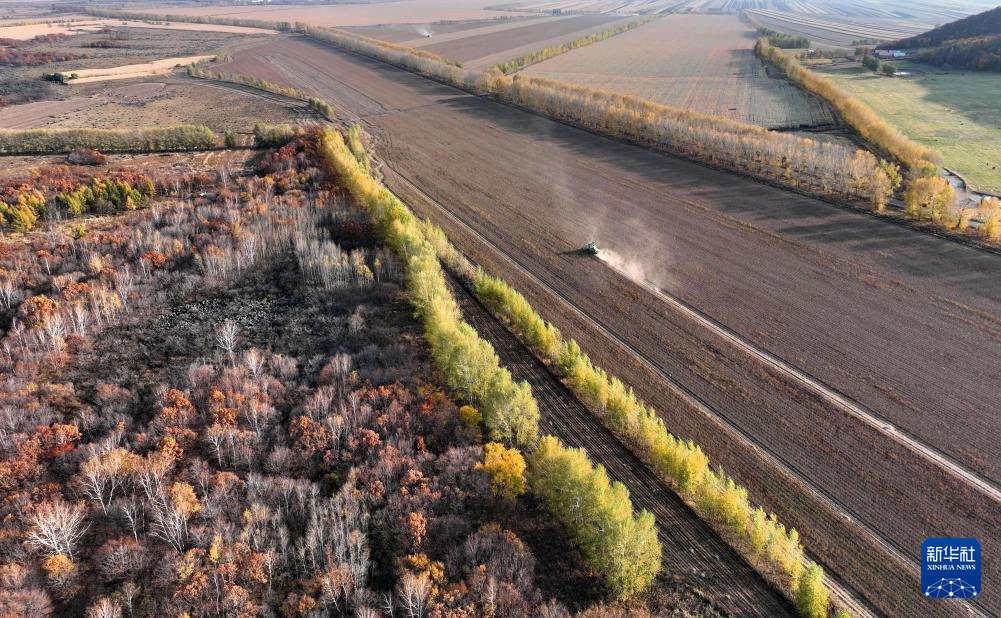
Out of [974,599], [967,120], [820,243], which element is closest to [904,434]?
[974,599]

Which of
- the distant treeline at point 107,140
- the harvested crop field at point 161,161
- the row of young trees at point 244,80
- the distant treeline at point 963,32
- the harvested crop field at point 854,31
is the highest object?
the harvested crop field at point 854,31

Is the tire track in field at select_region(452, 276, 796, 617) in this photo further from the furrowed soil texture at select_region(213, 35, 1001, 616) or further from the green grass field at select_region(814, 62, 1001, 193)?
the green grass field at select_region(814, 62, 1001, 193)

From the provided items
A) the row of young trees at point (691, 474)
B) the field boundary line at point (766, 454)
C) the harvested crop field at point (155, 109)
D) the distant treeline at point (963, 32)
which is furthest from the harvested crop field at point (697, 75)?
the row of young trees at point (691, 474)

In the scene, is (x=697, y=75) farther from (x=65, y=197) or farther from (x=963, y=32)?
(x=65, y=197)

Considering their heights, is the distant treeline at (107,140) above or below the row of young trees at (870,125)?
below

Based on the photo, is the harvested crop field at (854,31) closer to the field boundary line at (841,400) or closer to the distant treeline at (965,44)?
the distant treeline at (965,44)
